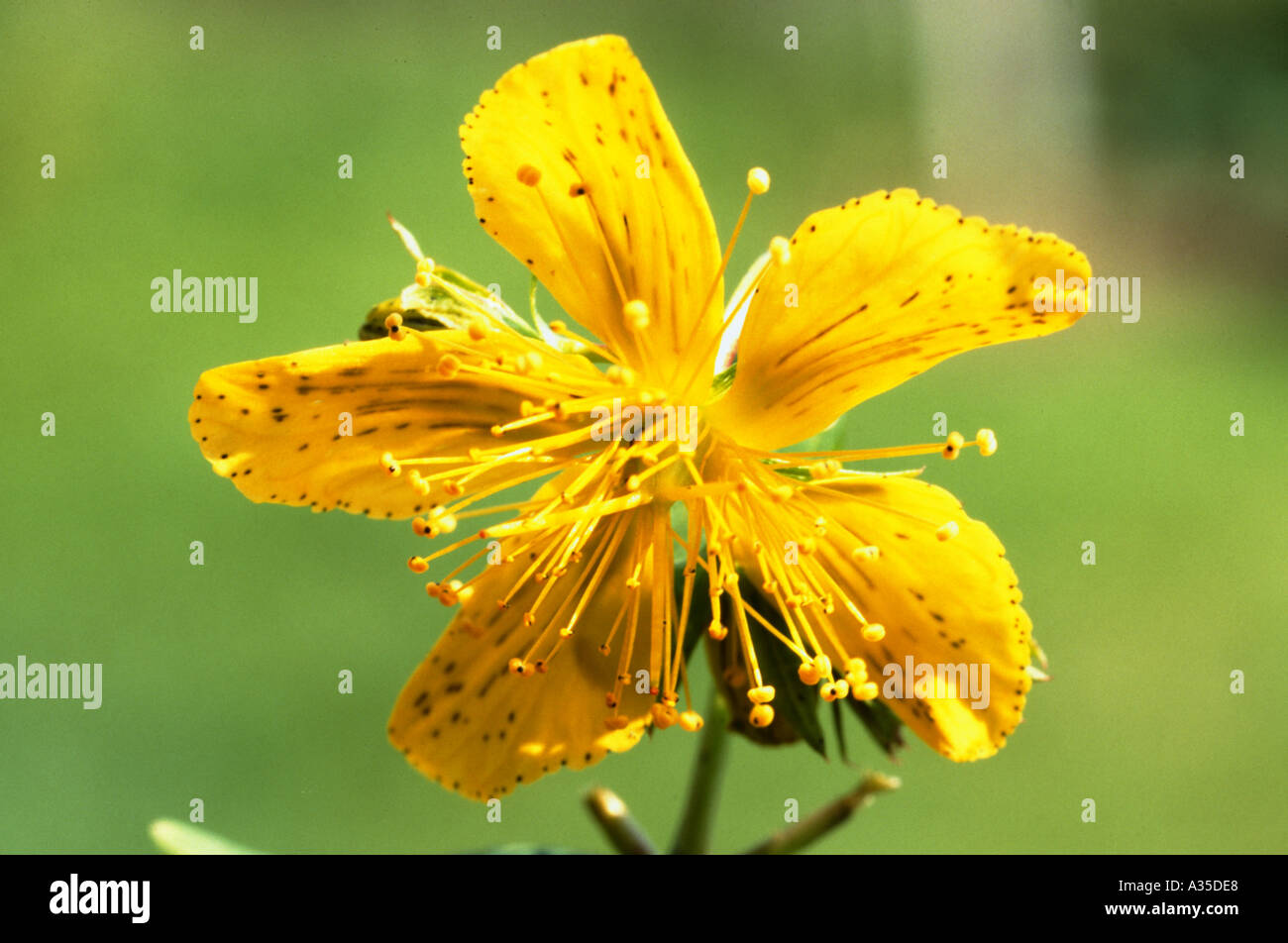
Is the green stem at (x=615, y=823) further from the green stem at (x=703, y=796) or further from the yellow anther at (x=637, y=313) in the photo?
the yellow anther at (x=637, y=313)

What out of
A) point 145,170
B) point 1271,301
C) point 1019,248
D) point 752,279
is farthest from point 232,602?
point 1271,301

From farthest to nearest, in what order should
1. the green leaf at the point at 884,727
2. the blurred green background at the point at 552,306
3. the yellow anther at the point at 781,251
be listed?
the blurred green background at the point at 552,306 → the green leaf at the point at 884,727 → the yellow anther at the point at 781,251

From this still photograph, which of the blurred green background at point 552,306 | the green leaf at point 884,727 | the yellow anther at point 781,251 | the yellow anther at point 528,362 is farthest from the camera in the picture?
the blurred green background at point 552,306

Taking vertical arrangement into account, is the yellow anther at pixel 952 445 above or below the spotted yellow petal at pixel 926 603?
above

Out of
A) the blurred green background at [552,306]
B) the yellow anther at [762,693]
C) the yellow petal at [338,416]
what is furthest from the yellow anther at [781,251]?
the blurred green background at [552,306]

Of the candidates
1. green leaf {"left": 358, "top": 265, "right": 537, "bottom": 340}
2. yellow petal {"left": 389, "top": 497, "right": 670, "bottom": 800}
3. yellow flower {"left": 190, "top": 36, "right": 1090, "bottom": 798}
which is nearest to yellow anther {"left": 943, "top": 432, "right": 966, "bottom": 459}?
yellow flower {"left": 190, "top": 36, "right": 1090, "bottom": 798}

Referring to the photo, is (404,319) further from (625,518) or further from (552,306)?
(552,306)

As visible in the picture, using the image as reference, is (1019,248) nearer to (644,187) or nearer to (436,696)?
(644,187)

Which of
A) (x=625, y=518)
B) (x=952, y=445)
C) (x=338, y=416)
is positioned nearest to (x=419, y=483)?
(x=338, y=416)
